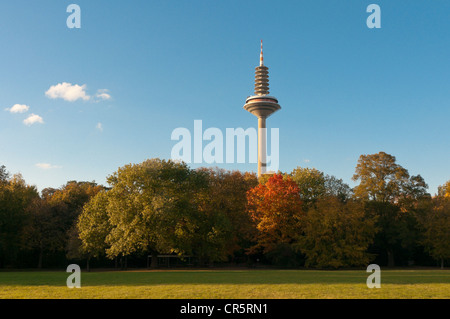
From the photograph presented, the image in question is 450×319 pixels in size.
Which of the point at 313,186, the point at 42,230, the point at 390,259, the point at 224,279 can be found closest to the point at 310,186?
the point at 313,186

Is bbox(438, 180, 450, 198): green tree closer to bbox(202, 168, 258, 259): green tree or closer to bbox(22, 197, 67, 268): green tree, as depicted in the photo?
bbox(202, 168, 258, 259): green tree

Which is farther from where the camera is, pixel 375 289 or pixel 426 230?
pixel 426 230

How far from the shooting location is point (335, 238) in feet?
163

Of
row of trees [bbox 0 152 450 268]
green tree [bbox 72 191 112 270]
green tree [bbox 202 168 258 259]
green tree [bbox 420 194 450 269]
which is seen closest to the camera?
row of trees [bbox 0 152 450 268]

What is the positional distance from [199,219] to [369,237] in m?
22.6

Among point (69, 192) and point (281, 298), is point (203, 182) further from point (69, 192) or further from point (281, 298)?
point (281, 298)

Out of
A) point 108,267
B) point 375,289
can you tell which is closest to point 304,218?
point 108,267

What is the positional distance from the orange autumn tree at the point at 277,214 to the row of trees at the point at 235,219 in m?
0.14

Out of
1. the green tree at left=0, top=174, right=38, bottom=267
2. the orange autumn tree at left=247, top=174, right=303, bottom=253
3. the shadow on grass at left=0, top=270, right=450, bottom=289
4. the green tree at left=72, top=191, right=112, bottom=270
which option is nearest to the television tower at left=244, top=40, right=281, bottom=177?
the orange autumn tree at left=247, top=174, right=303, bottom=253

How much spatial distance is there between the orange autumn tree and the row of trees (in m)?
0.14

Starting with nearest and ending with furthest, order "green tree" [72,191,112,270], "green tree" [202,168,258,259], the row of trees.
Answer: the row of trees, "green tree" [72,191,112,270], "green tree" [202,168,258,259]

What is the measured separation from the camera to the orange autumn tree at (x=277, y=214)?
54.2 meters

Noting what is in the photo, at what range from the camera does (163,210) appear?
4575 cm

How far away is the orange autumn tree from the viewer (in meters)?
54.2
